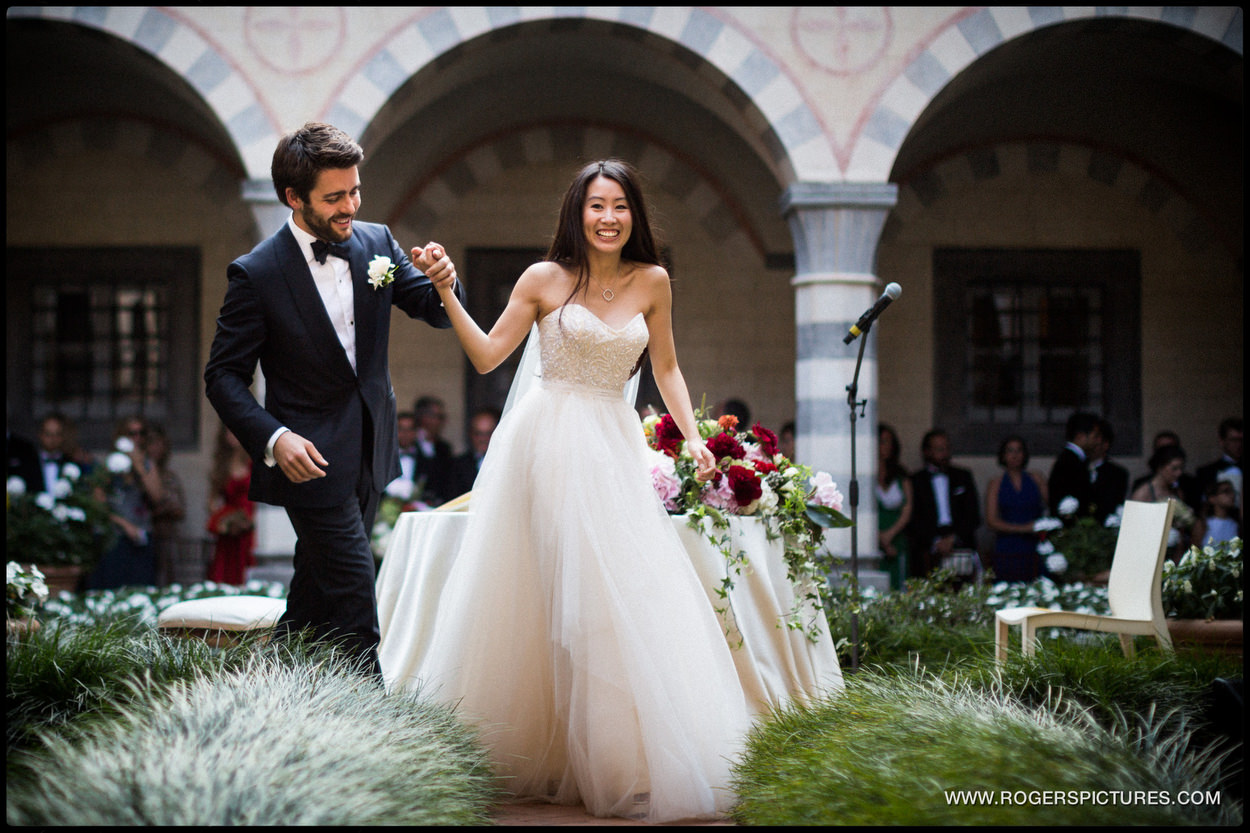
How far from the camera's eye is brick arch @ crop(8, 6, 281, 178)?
820 cm

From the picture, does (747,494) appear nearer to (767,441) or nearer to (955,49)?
(767,441)

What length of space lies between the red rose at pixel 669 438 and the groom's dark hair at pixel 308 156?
70.5 inches

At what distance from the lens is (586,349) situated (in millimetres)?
3715

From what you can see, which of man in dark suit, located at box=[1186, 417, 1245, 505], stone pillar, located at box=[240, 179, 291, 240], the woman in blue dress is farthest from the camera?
the woman in blue dress

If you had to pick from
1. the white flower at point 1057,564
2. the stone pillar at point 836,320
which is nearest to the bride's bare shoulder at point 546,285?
the stone pillar at point 836,320

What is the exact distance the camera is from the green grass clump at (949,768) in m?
2.49

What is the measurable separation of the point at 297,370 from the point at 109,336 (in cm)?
875

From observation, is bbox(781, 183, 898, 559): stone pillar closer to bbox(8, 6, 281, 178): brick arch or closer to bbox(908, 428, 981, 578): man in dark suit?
bbox(908, 428, 981, 578): man in dark suit

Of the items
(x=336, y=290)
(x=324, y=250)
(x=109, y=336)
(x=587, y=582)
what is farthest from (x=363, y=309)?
(x=109, y=336)

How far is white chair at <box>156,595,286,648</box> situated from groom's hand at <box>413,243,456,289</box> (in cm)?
145

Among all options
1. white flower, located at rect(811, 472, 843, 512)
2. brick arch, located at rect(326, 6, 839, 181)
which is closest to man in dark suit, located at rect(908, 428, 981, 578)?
brick arch, located at rect(326, 6, 839, 181)

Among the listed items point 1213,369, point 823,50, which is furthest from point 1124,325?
point 823,50

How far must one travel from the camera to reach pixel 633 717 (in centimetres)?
343

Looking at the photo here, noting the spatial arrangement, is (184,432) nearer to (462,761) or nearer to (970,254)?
(970,254)
